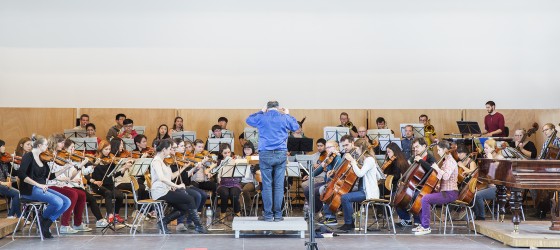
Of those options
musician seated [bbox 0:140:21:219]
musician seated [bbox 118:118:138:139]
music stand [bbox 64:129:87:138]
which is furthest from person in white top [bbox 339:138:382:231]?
music stand [bbox 64:129:87:138]

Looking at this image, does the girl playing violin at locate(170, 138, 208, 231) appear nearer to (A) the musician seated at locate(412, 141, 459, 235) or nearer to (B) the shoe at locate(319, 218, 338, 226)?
(B) the shoe at locate(319, 218, 338, 226)

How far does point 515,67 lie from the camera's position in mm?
15289

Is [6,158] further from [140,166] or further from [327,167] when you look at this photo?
[327,167]

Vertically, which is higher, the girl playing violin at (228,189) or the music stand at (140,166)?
the music stand at (140,166)

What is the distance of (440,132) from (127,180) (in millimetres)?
6971

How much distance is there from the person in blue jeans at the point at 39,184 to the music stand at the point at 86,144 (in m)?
3.09

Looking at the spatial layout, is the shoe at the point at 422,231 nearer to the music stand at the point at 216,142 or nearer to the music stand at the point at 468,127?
the music stand at the point at 216,142

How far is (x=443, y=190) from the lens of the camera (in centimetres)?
955

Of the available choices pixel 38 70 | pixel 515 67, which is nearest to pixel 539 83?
pixel 515 67

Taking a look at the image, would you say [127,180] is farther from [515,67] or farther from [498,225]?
[515,67]

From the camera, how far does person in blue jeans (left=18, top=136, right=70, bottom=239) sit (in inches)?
350

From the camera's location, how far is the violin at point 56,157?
908cm

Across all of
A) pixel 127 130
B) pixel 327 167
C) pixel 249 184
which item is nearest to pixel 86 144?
pixel 127 130

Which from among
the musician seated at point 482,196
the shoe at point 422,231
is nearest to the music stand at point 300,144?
the shoe at point 422,231
